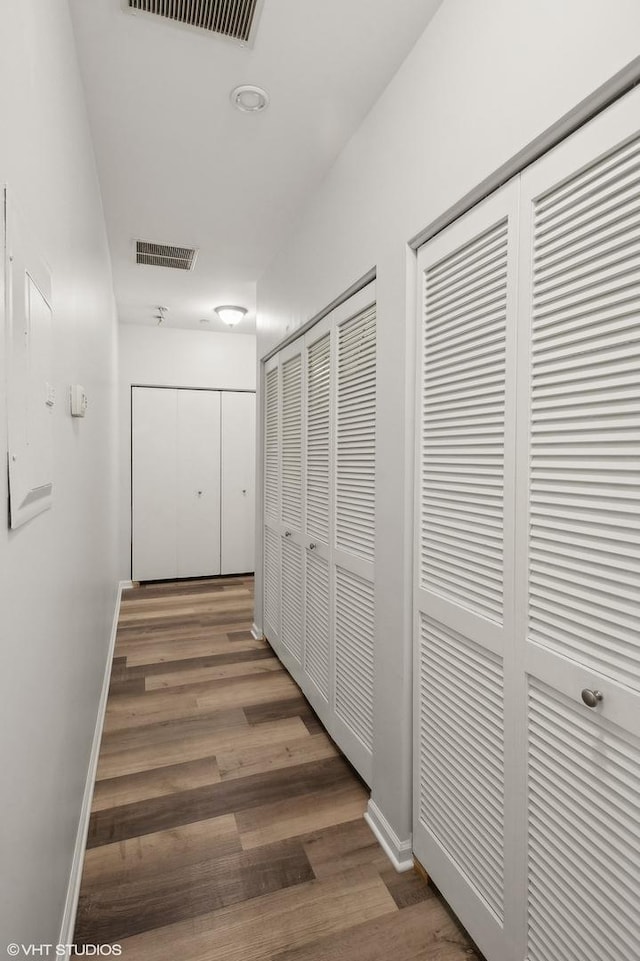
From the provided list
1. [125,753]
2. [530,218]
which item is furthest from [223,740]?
[530,218]

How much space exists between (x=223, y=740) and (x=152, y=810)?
523 mm

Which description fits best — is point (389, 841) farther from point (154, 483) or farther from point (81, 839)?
point (154, 483)

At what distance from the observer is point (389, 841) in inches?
67.4

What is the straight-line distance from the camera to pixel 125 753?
2.31m

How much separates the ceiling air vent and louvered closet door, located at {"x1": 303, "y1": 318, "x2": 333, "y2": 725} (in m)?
1.26

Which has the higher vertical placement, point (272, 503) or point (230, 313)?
point (230, 313)

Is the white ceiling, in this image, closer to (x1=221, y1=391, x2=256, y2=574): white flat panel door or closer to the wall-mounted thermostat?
the wall-mounted thermostat

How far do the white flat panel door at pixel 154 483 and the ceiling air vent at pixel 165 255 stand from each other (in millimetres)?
1972

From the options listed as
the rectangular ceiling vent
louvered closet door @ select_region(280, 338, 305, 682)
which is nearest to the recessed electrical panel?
the rectangular ceiling vent

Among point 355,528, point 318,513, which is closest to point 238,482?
point 318,513

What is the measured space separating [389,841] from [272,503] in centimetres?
209

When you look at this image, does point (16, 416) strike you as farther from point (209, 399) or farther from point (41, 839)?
point (209, 399)

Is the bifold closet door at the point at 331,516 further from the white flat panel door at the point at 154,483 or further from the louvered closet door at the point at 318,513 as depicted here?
the white flat panel door at the point at 154,483

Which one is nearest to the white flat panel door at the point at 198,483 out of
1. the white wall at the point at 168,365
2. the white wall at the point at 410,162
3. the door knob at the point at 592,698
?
the white wall at the point at 168,365
